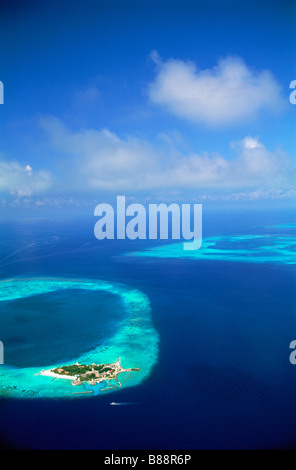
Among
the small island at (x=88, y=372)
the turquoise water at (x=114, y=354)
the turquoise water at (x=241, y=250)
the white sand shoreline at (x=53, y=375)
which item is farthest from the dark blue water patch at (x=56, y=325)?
the turquoise water at (x=241, y=250)

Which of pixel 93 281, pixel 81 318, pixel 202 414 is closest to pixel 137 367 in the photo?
pixel 202 414

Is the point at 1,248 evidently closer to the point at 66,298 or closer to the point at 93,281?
the point at 93,281

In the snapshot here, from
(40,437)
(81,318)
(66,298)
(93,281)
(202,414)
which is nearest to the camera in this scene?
(40,437)

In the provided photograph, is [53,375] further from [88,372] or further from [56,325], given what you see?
[56,325]

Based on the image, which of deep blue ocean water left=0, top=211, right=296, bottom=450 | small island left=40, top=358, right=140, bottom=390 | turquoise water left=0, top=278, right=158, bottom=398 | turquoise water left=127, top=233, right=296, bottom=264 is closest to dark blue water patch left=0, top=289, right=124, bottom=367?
deep blue ocean water left=0, top=211, right=296, bottom=450

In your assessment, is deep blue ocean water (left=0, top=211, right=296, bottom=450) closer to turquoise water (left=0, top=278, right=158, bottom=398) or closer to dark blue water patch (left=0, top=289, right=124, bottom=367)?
dark blue water patch (left=0, top=289, right=124, bottom=367)

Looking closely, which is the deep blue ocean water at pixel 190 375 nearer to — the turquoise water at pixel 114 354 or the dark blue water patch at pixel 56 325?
the dark blue water patch at pixel 56 325
